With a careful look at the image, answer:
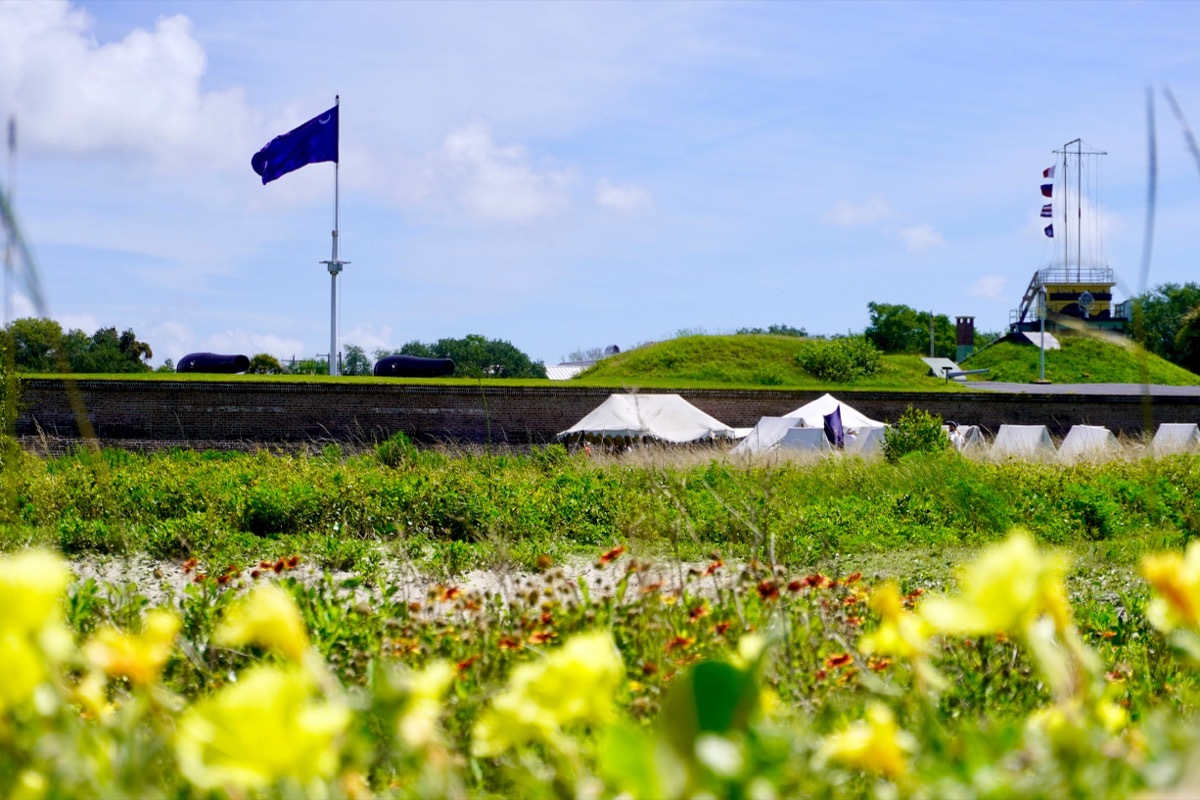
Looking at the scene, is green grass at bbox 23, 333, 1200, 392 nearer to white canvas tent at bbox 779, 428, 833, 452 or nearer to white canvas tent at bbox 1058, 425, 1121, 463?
white canvas tent at bbox 779, 428, 833, 452

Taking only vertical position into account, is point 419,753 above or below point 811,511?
above

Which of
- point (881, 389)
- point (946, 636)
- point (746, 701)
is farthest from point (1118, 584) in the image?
point (881, 389)

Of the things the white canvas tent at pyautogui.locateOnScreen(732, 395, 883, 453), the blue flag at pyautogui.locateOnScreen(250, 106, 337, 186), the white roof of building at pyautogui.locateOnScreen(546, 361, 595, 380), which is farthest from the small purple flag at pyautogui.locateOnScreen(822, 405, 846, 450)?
the white roof of building at pyautogui.locateOnScreen(546, 361, 595, 380)

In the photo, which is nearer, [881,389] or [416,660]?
[416,660]

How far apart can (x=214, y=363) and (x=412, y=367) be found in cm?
595

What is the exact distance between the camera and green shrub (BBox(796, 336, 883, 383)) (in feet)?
98.7

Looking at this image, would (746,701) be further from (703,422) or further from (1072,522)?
(703,422)

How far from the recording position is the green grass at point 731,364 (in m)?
30.1

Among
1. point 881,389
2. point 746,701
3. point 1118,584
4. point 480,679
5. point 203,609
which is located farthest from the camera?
point 881,389

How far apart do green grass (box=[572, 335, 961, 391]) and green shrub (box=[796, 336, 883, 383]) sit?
0.78 feet

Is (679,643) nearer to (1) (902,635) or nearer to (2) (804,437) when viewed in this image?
(1) (902,635)

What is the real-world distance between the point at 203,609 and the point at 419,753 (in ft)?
8.83

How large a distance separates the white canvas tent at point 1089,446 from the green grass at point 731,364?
374 inches

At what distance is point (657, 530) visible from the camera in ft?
25.2
